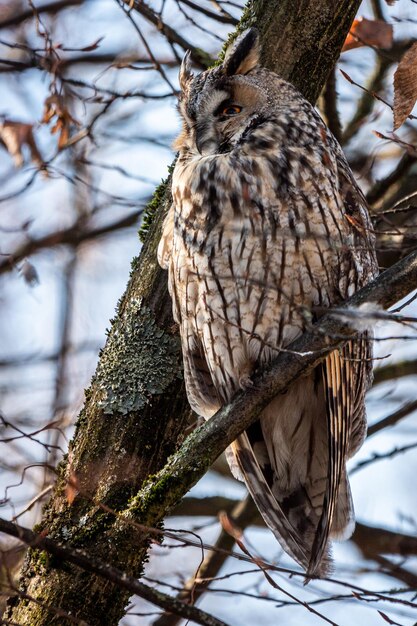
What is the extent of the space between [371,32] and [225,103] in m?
0.61

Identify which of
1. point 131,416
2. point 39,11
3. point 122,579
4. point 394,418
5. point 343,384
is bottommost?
point 122,579

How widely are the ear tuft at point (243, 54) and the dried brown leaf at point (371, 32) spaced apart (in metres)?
0.42

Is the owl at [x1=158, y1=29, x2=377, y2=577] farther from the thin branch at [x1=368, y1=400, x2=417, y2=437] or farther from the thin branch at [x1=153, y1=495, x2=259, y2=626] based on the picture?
the thin branch at [x1=368, y1=400, x2=417, y2=437]

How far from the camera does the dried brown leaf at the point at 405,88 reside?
6.76 ft

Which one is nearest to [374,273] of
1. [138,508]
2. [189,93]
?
[189,93]

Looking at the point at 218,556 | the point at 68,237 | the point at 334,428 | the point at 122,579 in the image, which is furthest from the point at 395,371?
the point at 122,579

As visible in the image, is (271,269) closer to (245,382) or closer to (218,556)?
(245,382)

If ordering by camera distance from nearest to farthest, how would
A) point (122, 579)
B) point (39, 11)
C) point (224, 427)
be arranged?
point (122, 579) < point (224, 427) < point (39, 11)

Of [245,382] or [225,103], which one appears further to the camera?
[225,103]

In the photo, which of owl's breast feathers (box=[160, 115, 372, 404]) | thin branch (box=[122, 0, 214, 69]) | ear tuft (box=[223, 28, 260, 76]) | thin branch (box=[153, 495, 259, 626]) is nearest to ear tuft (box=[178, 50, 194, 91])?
ear tuft (box=[223, 28, 260, 76])

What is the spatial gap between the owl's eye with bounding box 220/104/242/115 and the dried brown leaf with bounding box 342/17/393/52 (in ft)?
1.64

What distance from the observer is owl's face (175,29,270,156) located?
116 inches

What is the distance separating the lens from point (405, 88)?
2102 millimetres

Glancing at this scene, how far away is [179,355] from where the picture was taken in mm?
2871
